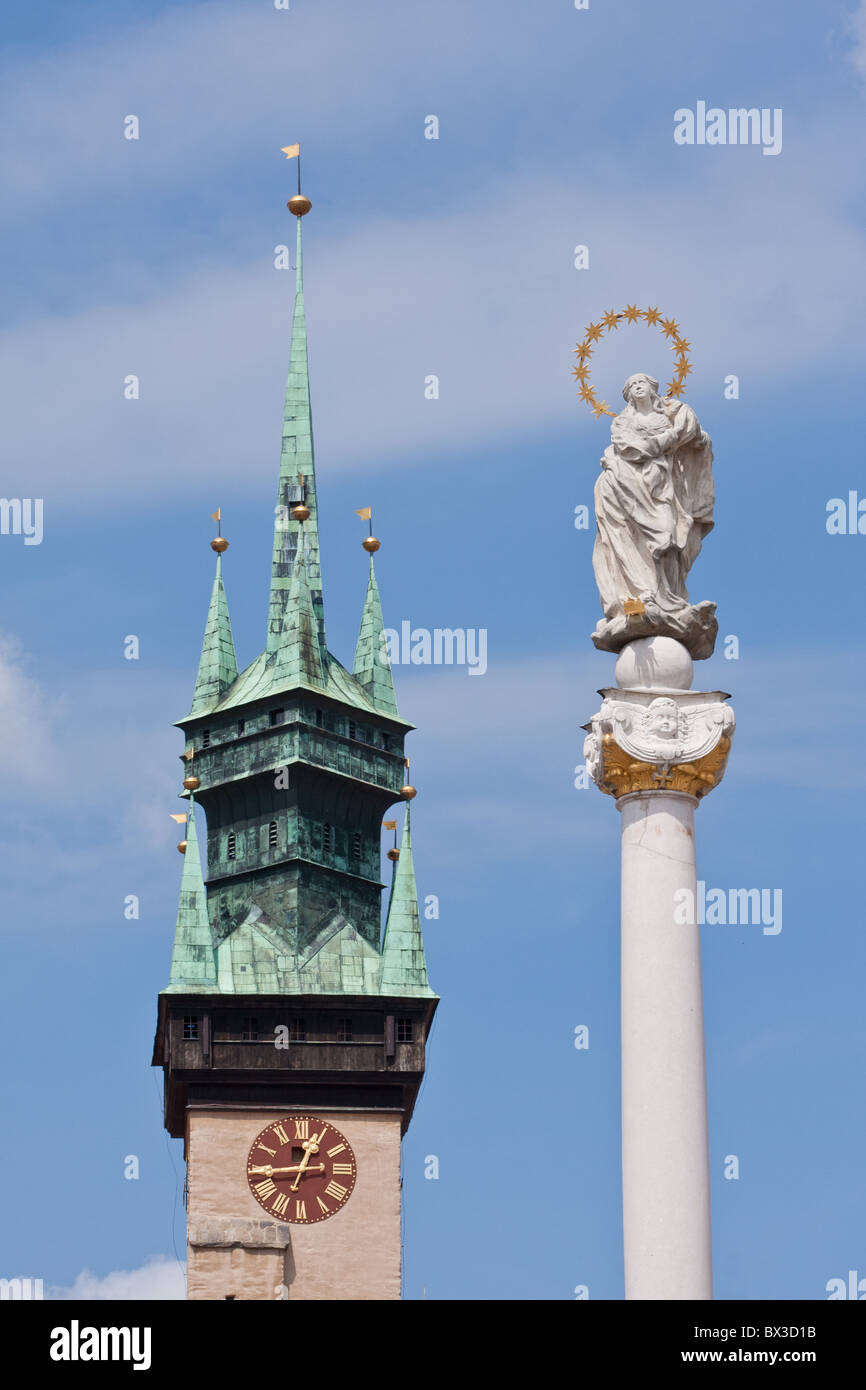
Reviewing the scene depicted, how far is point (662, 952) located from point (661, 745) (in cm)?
219

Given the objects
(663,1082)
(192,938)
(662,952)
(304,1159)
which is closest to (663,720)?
(662,952)

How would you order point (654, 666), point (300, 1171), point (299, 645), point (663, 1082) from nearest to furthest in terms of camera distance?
point (663, 1082) < point (654, 666) < point (300, 1171) < point (299, 645)

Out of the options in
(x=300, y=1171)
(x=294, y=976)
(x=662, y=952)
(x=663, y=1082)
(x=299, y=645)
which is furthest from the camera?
(x=299, y=645)

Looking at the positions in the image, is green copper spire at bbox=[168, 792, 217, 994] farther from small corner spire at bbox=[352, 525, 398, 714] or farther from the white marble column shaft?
the white marble column shaft

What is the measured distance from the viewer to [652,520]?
37.3 meters

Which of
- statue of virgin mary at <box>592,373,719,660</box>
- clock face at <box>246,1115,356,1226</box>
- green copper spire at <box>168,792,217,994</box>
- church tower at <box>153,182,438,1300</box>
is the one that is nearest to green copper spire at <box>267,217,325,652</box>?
church tower at <box>153,182,438,1300</box>

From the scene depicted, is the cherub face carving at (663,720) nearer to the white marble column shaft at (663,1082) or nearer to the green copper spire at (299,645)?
the white marble column shaft at (663,1082)

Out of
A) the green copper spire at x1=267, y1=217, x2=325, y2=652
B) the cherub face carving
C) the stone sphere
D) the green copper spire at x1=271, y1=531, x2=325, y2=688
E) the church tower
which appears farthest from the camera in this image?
the green copper spire at x1=267, y1=217, x2=325, y2=652

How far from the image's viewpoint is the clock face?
359ft

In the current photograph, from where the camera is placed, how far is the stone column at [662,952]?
34.9 meters

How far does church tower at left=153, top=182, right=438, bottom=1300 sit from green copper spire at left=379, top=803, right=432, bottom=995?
7cm

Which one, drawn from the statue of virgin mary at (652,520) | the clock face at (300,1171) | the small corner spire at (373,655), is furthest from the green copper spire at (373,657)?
the statue of virgin mary at (652,520)

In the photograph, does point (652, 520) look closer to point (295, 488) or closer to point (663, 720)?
point (663, 720)
